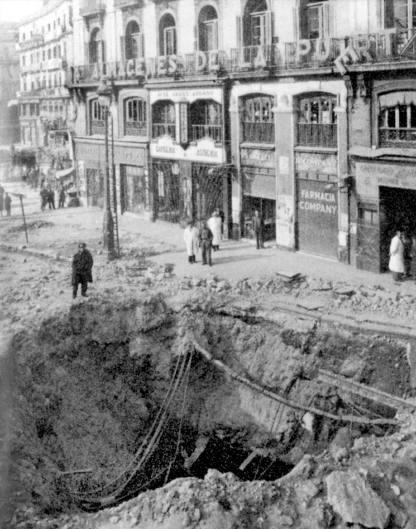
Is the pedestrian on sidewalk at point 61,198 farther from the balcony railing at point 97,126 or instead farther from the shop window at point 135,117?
the shop window at point 135,117

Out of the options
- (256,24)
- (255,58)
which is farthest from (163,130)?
(255,58)

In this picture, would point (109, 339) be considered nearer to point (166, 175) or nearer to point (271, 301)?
point (271, 301)

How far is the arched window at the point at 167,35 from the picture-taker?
29734 mm

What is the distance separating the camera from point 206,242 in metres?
23.0

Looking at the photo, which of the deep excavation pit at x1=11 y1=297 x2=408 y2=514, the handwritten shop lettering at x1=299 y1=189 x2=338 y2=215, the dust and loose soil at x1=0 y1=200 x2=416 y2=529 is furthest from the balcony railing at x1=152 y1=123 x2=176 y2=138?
the deep excavation pit at x1=11 y1=297 x2=408 y2=514

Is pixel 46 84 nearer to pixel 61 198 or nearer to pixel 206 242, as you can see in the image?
A: pixel 61 198

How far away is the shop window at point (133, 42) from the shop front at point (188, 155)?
2577mm

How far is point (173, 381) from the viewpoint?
17.2m

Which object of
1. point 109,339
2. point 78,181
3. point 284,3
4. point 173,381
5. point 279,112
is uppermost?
point 284,3

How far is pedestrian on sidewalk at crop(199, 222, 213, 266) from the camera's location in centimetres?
2295

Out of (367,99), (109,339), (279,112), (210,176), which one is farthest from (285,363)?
(210,176)

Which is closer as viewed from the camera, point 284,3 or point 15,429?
point 15,429

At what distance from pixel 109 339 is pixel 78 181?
2178 cm

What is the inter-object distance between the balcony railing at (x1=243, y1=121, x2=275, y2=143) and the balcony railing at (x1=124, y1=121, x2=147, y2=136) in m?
7.04
